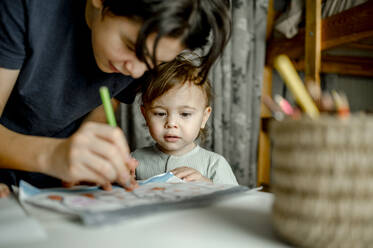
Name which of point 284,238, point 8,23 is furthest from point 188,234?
point 8,23

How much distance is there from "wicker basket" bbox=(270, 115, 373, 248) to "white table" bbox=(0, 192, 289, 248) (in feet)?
0.17

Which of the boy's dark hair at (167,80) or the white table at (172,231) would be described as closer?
the white table at (172,231)

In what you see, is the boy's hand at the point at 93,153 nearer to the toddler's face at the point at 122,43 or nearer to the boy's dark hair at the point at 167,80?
the toddler's face at the point at 122,43

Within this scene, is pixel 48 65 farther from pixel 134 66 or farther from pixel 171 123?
pixel 171 123

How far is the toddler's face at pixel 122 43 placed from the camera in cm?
55

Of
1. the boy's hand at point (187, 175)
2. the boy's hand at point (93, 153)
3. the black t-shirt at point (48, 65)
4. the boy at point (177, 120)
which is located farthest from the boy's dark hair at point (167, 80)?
the boy's hand at point (93, 153)

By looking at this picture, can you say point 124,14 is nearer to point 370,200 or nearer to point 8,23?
point 8,23

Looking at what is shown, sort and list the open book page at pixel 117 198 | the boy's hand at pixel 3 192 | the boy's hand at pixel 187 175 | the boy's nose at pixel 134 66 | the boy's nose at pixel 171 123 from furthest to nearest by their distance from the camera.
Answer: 1. the boy's nose at pixel 171 123
2. the boy's hand at pixel 187 175
3. the boy's nose at pixel 134 66
4. the boy's hand at pixel 3 192
5. the open book page at pixel 117 198

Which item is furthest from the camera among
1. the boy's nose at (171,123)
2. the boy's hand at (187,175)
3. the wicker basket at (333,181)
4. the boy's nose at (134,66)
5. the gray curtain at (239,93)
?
the gray curtain at (239,93)

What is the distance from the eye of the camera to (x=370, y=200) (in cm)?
29

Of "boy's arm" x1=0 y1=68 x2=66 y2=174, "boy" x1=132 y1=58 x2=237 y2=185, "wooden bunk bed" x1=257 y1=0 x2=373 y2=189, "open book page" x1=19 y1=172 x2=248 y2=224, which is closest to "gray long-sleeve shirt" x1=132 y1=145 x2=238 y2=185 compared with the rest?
"boy" x1=132 y1=58 x2=237 y2=185

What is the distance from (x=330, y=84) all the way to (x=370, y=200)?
2121 millimetres

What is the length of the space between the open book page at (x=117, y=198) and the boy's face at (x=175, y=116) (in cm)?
53

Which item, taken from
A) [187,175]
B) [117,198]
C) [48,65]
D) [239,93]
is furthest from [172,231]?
[239,93]
